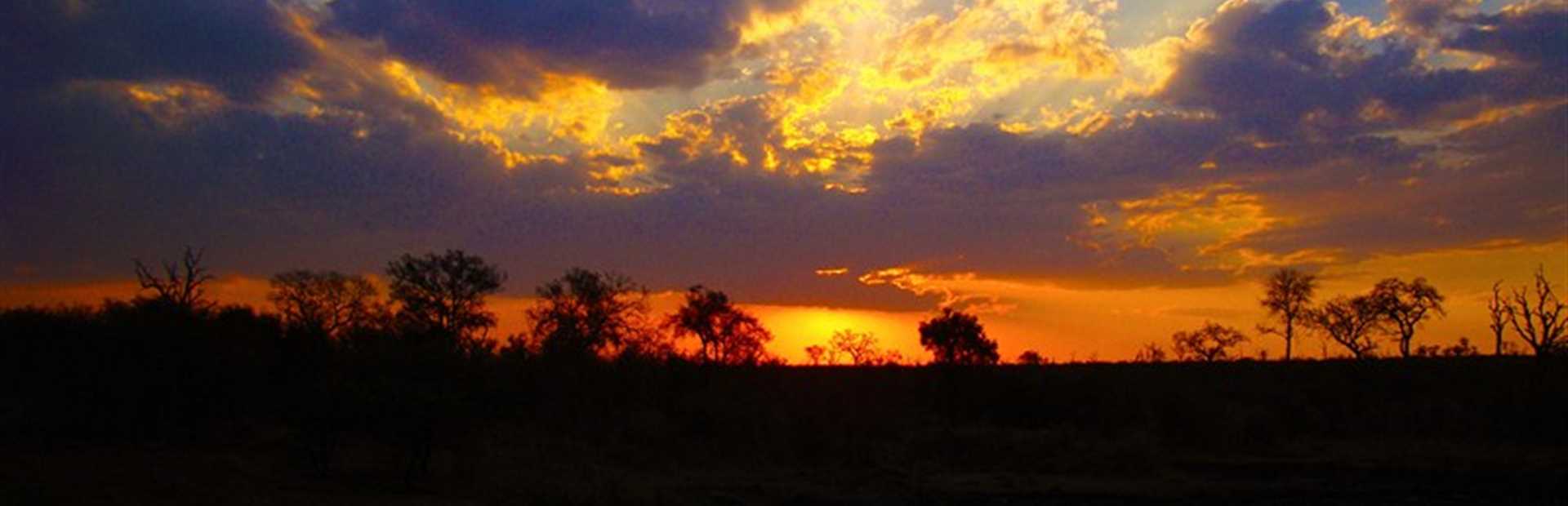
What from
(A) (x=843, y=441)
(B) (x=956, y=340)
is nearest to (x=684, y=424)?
(A) (x=843, y=441)

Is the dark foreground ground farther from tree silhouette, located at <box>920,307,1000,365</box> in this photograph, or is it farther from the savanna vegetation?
tree silhouette, located at <box>920,307,1000,365</box>

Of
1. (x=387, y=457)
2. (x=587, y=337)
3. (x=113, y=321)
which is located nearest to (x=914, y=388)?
(x=587, y=337)

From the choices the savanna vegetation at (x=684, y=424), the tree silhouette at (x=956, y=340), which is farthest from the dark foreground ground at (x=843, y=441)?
the tree silhouette at (x=956, y=340)

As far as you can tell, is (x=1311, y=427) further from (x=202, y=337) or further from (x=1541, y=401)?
(x=202, y=337)

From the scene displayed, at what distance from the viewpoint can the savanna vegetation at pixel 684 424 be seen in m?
22.6

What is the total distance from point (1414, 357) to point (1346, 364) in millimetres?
3948

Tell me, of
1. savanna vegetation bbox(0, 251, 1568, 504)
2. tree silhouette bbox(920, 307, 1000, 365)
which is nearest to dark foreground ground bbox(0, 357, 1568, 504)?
savanna vegetation bbox(0, 251, 1568, 504)

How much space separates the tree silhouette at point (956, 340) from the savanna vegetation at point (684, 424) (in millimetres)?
15935

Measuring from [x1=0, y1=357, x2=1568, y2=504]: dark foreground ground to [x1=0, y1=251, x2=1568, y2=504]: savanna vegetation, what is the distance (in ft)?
0.41

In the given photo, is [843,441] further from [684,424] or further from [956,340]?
[956,340]

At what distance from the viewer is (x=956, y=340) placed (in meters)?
72.7

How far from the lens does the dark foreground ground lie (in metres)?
22.2

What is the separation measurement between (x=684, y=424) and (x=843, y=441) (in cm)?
649

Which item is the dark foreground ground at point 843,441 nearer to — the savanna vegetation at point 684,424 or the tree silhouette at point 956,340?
the savanna vegetation at point 684,424
